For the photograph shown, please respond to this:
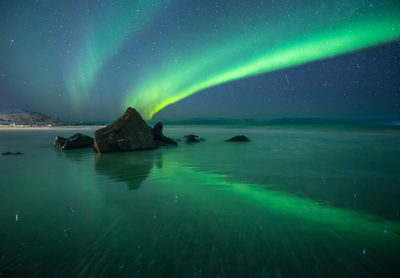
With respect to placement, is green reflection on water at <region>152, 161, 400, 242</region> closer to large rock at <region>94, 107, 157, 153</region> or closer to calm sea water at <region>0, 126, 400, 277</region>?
calm sea water at <region>0, 126, 400, 277</region>

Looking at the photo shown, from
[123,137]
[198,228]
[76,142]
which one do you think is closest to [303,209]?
[198,228]

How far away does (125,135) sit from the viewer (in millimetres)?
11562

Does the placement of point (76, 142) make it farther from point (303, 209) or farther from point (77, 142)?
point (303, 209)

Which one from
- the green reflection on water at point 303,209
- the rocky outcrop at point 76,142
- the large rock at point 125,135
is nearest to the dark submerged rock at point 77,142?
the rocky outcrop at point 76,142

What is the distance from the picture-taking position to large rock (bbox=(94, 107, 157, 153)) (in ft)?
36.3

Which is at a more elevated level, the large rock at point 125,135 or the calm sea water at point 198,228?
the large rock at point 125,135

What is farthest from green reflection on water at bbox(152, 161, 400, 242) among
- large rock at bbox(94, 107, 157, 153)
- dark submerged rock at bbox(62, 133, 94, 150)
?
dark submerged rock at bbox(62, 133, 94, 150)

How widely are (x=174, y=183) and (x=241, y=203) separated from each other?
1931 millimetres

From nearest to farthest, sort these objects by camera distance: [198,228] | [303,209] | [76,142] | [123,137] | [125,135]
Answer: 1. [198,228]
2. [303,209]
3. [123,137]
4. [125,135]
5. [76,142]

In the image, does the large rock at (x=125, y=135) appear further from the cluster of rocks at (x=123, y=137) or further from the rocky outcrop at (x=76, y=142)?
the rocky outcrop at (x=76, y=142)

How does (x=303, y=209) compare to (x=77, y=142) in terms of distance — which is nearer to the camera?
(x=303, y=209)

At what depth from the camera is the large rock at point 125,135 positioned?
36.3 ft

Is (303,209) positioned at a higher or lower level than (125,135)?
lower

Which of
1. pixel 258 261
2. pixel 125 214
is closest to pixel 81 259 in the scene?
pixel 125 214
